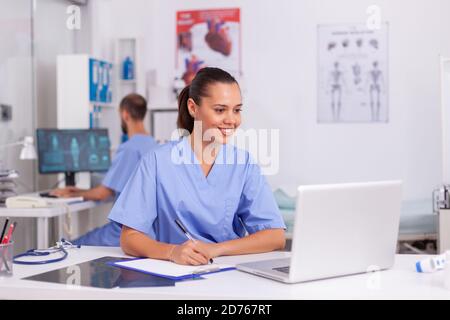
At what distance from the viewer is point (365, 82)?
462 centimetres

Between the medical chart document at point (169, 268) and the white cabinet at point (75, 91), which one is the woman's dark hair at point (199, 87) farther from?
the white cabinet at point (75, 91)

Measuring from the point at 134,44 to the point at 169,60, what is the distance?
347mm

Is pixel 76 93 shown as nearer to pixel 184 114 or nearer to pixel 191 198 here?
pixel 184 114

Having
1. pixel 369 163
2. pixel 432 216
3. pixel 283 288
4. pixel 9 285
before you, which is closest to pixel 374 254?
pixel 283 288

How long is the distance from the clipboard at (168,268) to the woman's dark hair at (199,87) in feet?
1.89

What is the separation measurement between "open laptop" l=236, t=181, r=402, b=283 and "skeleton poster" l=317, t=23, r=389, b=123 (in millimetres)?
3126

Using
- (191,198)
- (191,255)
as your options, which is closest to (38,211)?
(191,198)

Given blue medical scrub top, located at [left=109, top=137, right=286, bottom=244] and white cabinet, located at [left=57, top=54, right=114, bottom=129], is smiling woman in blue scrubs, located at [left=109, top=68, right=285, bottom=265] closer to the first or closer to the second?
blue medical scrub top, located at [left=109, top=137, right=286, bottom=244]

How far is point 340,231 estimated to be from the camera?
4.76 ft

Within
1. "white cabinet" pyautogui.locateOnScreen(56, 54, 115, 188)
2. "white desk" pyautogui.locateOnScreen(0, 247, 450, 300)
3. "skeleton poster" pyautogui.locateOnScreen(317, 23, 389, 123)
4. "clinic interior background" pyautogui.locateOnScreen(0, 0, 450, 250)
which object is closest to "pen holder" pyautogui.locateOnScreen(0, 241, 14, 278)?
"white desk" pyautogui.locateOnScreen(0, 247, 450, 300)

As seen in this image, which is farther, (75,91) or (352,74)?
(352,74)

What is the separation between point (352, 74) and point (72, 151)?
83.5 inches

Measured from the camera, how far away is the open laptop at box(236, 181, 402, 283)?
4.57ft

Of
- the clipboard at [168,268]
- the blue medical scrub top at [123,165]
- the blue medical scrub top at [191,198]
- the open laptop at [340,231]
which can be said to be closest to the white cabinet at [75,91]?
the blue medical scrub top at [123,165]
